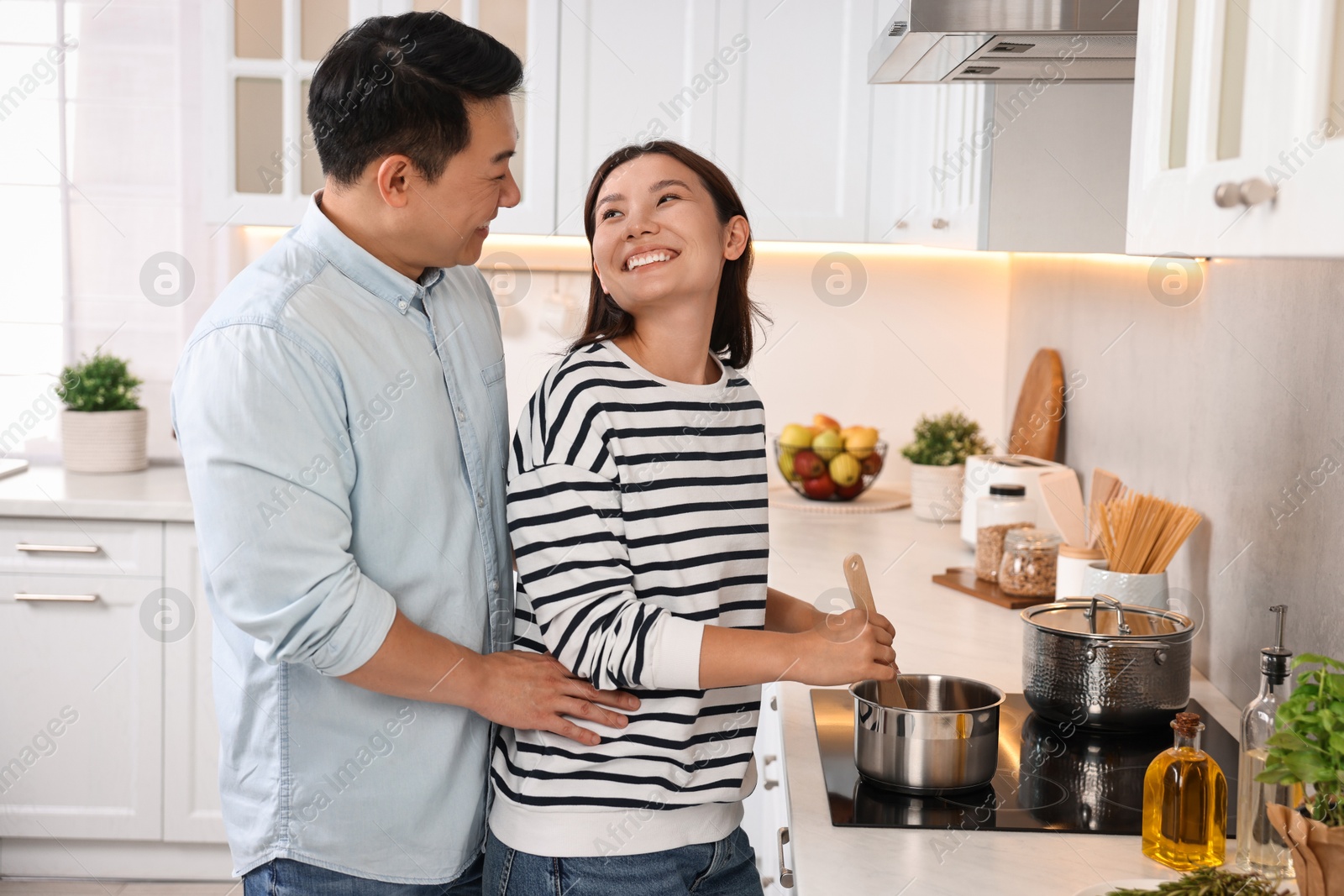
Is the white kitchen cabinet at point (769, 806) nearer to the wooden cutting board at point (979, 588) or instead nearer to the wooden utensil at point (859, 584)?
the wooden utensil at point (859, 584)

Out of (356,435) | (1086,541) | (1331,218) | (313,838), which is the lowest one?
(313,838)

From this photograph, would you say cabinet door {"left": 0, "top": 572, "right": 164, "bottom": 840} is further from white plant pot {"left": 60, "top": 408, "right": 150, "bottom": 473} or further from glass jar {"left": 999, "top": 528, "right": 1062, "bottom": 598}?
glass jar {"left": 999, "top": 528, "right": 1062, "bottom": 598}

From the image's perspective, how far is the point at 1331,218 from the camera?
25.6 inches

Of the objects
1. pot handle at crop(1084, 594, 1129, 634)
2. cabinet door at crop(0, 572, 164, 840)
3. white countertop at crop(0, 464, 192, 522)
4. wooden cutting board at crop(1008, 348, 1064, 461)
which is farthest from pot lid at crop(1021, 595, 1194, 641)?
cabinet door at crop(0, 572, 164, 840)

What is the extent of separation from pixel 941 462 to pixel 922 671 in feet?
4.10

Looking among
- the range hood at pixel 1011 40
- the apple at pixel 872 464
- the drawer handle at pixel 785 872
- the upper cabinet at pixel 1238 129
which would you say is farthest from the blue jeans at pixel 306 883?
the apple at pixel 872 464

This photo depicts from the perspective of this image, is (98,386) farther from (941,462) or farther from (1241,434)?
(1241,434)

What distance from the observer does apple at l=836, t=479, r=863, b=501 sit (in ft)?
9.39

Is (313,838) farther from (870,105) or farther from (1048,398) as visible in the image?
(870,105)

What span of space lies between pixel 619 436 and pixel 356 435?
0.81 feet

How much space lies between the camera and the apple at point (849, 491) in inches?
113

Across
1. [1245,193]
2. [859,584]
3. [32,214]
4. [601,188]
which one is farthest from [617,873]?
[32,214]

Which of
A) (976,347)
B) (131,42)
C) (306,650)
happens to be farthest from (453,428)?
(131,42)

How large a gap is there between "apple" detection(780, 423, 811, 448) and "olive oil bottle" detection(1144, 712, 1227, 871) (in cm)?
183
